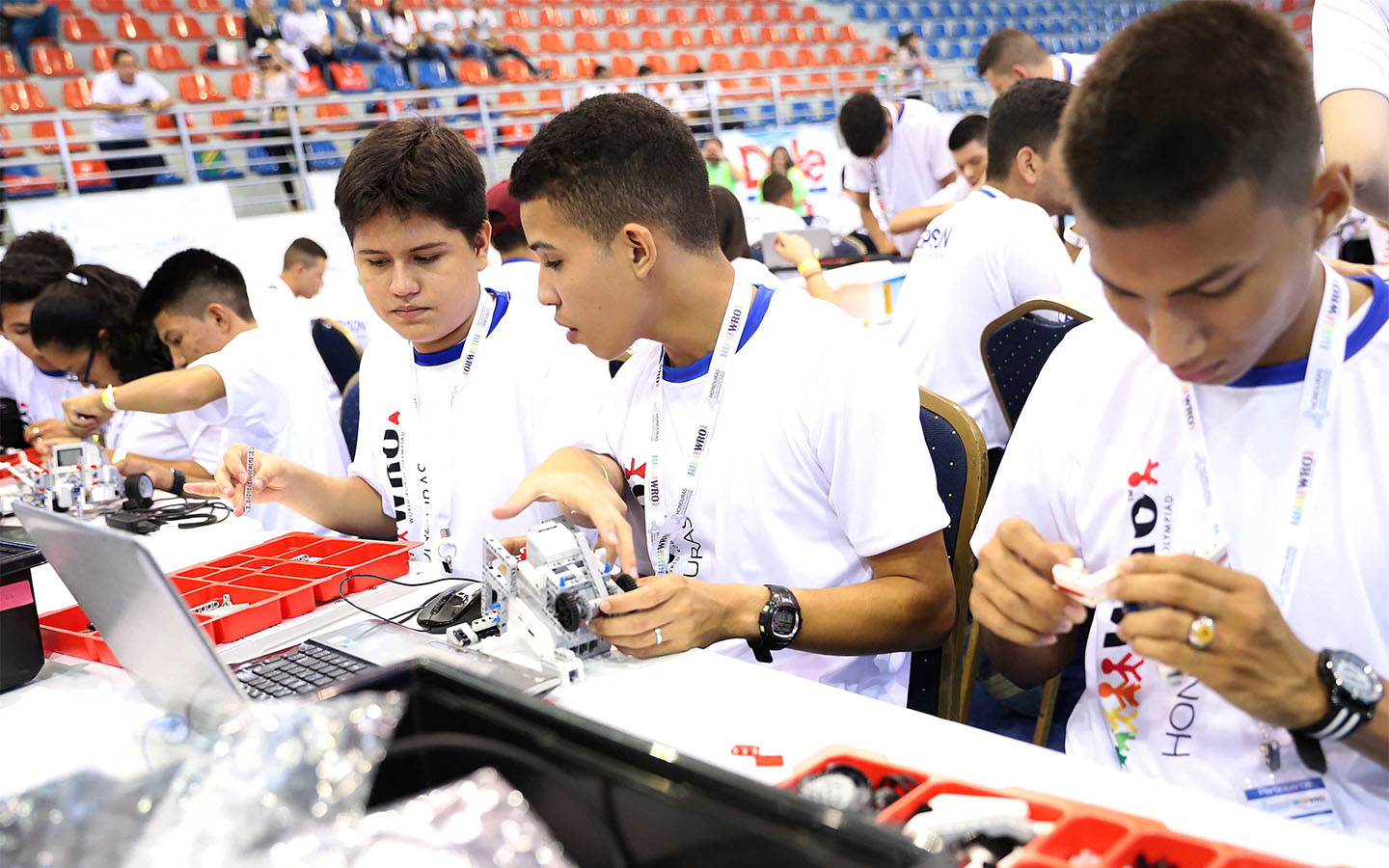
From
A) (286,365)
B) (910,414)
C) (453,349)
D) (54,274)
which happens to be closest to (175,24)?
(54,274)

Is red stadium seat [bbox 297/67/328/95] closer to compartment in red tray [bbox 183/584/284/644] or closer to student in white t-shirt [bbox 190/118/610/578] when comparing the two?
student in white t-shirt [bbox 190/118/610/578]

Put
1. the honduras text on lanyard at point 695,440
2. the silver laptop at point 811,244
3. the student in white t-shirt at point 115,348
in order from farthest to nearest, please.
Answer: the silver laptop at point 811,244 → the student in white t-shirt at point 115,348 → the honduras text on lanyard at point 695,440

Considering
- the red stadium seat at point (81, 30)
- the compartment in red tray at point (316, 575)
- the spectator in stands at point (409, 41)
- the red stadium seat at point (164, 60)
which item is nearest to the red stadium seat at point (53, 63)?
the red stadium seat at point (81, 30)

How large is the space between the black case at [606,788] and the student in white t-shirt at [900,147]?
5.77 meters

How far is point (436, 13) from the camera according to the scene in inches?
484

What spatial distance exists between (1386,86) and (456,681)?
5.44 ft

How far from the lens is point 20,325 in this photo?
4125mm

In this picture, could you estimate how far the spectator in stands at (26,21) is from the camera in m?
9.91

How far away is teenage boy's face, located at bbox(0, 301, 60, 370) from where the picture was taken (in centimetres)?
408

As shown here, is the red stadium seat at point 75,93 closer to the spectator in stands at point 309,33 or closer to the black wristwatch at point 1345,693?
the spectator in stands at point 309,33

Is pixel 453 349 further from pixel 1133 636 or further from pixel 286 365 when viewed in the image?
pixel 1133 636

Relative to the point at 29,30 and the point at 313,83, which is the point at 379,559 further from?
the point at 29,30

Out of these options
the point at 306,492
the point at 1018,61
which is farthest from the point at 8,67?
the point at 306,492

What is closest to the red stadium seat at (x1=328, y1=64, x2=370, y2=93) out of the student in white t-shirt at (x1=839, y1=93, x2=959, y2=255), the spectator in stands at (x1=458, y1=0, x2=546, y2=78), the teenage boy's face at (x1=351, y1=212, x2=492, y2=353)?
the spectator in stands at (x1=458, y1=0, x2=546, y2=78)
